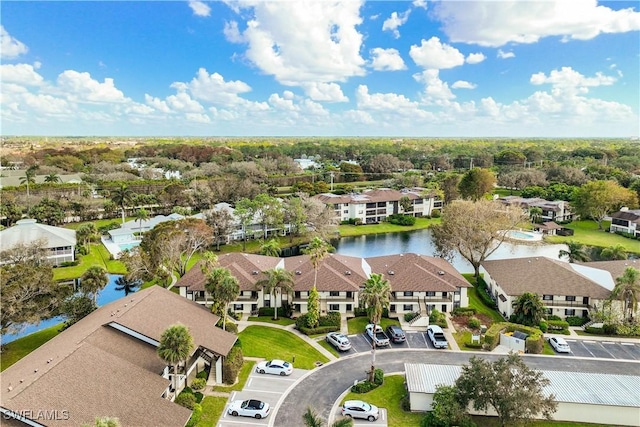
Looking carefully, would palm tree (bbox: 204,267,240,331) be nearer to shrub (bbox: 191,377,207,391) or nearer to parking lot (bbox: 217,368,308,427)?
parking lot (bbox: 217,368,308,427)

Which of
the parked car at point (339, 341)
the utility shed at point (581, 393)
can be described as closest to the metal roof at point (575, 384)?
the utility shed at point (581, 393)

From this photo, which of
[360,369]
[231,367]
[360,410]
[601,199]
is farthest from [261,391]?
[601,199]

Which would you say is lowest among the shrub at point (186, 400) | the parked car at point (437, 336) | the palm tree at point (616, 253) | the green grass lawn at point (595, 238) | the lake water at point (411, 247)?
the lake water at point (411, 247)

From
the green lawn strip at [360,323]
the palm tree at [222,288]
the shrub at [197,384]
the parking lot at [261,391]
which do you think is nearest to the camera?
the parking lot at [261,391]

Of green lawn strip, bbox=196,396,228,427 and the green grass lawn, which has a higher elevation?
the green grass lawn

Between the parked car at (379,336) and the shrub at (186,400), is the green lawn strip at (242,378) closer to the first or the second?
the shrub at (186,400)

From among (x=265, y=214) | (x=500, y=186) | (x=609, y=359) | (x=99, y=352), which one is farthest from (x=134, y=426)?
(x=500, y=186)

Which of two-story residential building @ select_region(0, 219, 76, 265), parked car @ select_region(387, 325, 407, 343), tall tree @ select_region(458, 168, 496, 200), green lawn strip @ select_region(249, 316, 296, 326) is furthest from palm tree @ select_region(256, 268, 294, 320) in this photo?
tall tree @ select_region(458, 168, 496, 200)
